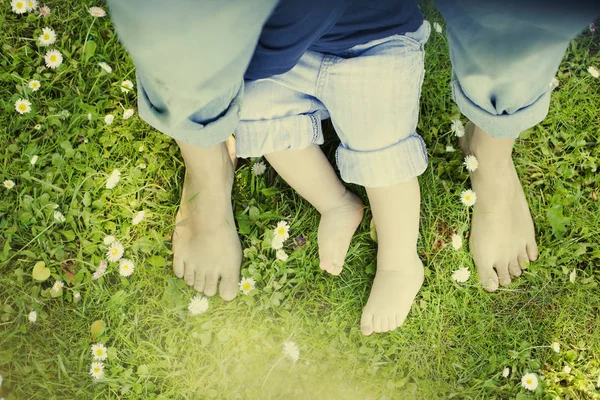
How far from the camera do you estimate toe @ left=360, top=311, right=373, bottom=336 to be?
1.51 metres

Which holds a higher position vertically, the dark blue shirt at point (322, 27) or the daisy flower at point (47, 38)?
the dark blue shirt at point (322, 27)

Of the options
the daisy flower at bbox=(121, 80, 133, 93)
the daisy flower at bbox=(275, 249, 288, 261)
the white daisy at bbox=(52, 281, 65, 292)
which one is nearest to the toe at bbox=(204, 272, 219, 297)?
the daisy flower at bbox=(275, 249, 288, 261)

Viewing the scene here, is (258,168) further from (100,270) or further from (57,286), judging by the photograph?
(57,286)

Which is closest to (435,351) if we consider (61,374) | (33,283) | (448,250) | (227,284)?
(448,250)

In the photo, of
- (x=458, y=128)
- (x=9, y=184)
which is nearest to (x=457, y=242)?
(x=458, y=128)

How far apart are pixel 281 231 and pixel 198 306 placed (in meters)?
0.32

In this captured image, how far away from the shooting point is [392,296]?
4.90ft

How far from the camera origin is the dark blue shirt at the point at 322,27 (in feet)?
3.18

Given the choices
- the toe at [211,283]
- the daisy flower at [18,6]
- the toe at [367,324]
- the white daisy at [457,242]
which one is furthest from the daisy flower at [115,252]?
the white daisy at [457,242]

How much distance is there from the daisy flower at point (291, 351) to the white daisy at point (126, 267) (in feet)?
1.59

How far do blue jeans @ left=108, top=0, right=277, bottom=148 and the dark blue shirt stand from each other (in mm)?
133

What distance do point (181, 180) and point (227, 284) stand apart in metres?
0.35

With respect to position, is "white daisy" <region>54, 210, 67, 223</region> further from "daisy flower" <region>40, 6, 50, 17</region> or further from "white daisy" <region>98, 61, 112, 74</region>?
"daisy flower" <region>40, 6, 50, 17</region>

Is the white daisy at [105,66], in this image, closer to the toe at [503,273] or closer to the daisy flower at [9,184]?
the daisy flower at [9,184]
